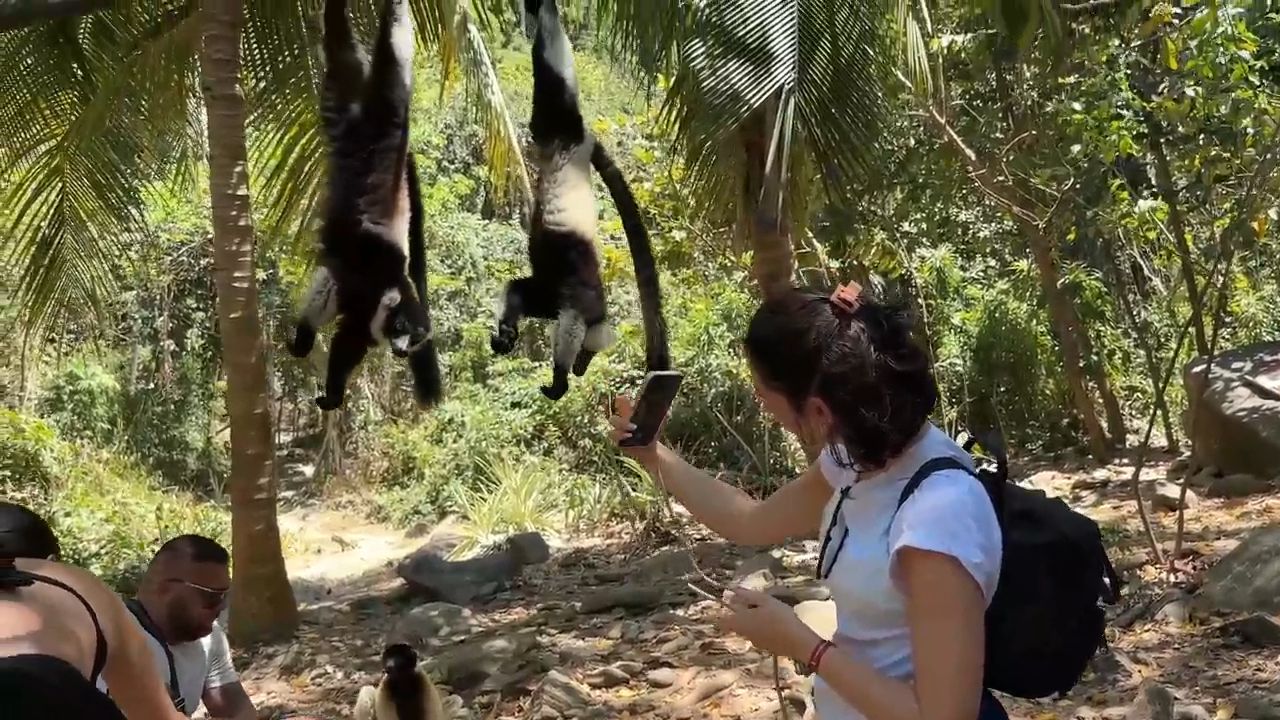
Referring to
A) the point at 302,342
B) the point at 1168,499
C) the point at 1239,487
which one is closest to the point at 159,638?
the point at 302,342

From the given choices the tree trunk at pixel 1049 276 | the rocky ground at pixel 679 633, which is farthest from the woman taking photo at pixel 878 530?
the tree trunk at pixel 1049 276

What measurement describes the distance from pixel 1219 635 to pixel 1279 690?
693mm

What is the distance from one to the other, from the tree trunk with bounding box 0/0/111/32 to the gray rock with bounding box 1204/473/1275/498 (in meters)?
6.31

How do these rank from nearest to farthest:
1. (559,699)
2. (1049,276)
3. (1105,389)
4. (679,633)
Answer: (559,699) → (679,633) → (1049,276) → (1105,389)

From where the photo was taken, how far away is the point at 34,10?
255 centimetres

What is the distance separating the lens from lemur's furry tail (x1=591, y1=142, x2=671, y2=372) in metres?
2.15

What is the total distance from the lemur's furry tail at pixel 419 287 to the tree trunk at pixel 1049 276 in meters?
4.52

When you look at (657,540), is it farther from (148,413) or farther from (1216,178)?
(148,413)

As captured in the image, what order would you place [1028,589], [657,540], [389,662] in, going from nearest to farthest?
[1028,589], [389,662], [657,540]

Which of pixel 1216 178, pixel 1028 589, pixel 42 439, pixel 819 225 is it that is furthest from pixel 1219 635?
pixel 42 439

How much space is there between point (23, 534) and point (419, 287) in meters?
1.29

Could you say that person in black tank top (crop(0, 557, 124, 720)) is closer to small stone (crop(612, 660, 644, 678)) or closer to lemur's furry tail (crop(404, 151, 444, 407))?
lemur's furry tail (crop(404, 151, 444, 407))

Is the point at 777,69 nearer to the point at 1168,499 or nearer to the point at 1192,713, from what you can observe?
the point at 1192,713

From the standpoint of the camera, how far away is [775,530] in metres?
1.87
